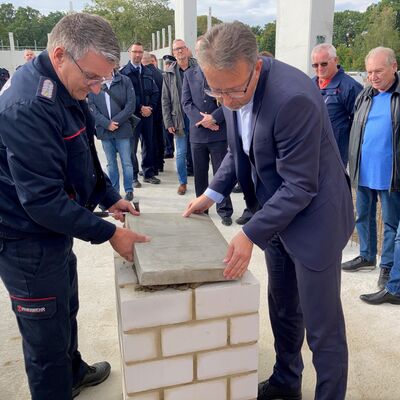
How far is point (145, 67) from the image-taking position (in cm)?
724

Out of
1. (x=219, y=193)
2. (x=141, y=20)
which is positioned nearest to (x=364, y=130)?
(x=219, y=193)

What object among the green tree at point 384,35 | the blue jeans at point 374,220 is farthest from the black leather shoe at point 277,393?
the green tree at point 384,35

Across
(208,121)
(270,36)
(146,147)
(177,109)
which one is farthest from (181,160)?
(270,36)

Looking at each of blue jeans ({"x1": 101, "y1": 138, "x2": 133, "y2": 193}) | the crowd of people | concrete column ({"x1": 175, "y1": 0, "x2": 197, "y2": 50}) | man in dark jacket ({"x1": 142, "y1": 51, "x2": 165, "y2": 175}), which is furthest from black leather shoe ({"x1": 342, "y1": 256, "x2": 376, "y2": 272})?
concrete column ({"x1": 175, "y1": 0, "x2": 197, "y2": 50})

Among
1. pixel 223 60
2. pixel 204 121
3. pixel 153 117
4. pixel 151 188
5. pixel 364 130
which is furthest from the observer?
pixel 153 117

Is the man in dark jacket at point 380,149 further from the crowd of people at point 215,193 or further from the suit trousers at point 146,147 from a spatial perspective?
the suit trousers at point 146,147

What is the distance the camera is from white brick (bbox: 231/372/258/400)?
6.66 ft

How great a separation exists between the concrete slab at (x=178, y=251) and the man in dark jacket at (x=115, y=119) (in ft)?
12.5

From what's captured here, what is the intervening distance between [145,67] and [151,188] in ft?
6.65

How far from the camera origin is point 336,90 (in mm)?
4473

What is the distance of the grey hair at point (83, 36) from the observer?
5.54 ft

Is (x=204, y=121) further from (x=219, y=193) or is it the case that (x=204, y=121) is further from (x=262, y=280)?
(x=219, y=193)

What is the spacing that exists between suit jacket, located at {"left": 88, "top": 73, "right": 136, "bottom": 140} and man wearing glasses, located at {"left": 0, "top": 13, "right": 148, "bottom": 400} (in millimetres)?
4029

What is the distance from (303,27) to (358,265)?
435 cm
